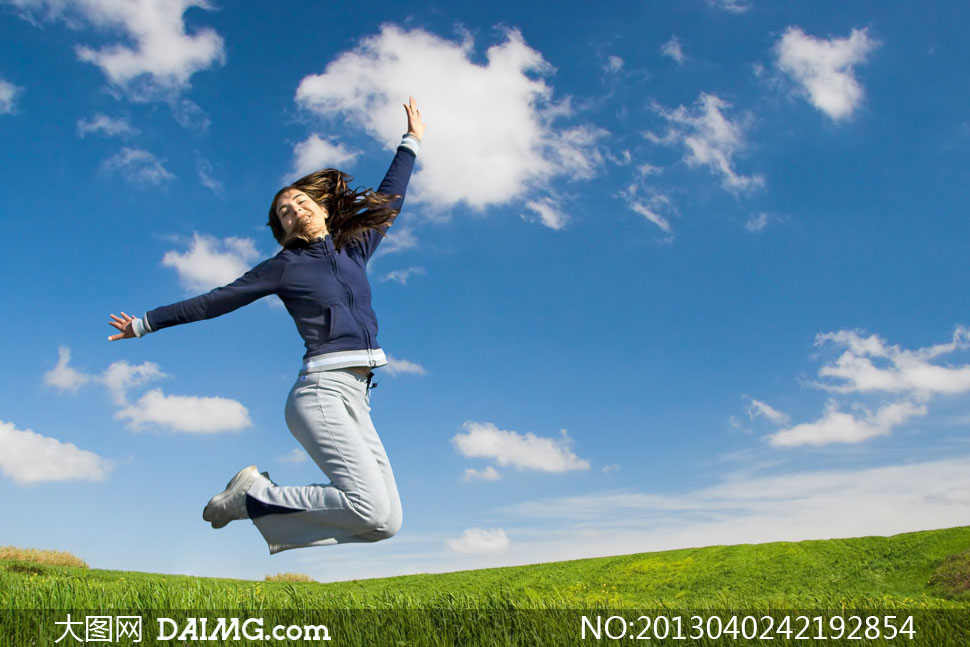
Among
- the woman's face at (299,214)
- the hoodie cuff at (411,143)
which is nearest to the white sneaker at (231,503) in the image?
the woman's face at (299,214)

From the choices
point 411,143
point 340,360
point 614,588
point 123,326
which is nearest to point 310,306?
point 340,360

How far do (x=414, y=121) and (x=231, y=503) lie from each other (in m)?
3.02

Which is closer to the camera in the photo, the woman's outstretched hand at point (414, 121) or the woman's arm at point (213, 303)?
the woman's arm at point (213, 303)

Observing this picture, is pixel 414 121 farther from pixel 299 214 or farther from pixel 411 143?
pixel 299 214

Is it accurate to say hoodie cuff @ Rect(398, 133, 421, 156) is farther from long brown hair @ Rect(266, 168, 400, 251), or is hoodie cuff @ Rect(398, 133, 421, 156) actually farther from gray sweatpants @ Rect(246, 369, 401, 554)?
gray sweatpants @ Rect(246, 369, 401, 554)

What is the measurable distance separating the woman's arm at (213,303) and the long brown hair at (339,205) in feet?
1.71

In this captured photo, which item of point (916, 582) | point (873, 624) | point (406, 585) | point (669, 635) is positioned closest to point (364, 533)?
point (669, 635)

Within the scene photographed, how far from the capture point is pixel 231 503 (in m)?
4.06

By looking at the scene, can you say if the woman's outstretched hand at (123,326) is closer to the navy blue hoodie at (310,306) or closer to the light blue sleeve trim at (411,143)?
the navy blue hoodie at (310,306)

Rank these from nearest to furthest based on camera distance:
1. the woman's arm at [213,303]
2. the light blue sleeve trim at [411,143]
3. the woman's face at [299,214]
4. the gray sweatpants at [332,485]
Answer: the gray sweatpants at [332,485], the woman's arm at [213,303], the woman's face at [299,214], the light blue sleeve trim at [411,143]

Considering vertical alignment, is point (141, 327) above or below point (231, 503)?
above

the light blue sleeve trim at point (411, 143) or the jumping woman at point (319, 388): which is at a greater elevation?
the light blue sleeve trim at point (411, 143)

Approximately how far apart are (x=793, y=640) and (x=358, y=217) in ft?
12.0

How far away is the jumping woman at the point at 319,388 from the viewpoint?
3885mm
